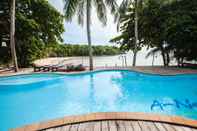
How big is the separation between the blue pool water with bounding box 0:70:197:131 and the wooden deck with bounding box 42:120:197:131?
325 cm

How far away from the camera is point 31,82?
10.6 m

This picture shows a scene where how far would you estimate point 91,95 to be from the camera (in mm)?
8641

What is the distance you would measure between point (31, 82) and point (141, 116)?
8379mm

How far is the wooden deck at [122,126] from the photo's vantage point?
292 centimetres

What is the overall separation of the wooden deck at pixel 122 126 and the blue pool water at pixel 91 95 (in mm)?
3248

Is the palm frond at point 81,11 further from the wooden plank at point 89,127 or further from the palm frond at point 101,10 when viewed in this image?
the wooden plank at point 89,127

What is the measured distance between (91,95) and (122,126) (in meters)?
5.65

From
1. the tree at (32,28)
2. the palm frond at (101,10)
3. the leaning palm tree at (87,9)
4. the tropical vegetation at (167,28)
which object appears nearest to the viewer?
the tropical vegetation at (167,28)

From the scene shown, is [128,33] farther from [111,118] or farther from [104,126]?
[104,126]

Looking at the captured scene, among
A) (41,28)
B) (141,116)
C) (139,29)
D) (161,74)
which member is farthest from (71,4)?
(141,116)

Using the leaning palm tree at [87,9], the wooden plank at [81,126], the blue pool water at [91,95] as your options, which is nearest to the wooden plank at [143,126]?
the wooden plank at [81,126]

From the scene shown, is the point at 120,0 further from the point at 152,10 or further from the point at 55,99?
the point at 55,99

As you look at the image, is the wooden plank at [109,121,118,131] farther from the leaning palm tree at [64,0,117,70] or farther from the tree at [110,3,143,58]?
the tree at [110,3,143,58]

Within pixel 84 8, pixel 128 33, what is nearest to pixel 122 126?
pixel 84 8
